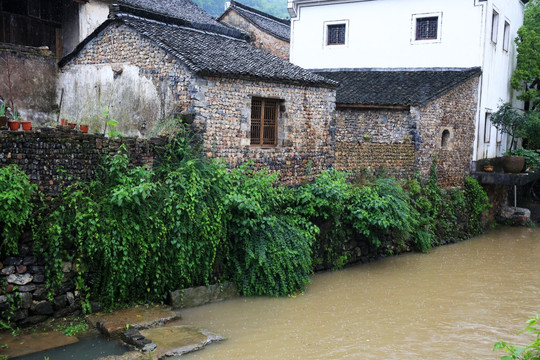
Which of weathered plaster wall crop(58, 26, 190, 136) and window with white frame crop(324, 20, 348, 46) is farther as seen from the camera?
window with white frame crop(324, 20, 348, 46)

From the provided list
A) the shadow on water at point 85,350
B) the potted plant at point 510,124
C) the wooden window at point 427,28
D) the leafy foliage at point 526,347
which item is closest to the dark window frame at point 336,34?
the wooden window at point 427,28

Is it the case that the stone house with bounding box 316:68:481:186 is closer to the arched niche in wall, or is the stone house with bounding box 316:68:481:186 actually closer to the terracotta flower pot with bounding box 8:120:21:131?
the arched niche in wall

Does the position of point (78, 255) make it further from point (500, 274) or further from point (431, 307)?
point (500, 274)

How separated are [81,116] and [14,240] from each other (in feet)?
19.1

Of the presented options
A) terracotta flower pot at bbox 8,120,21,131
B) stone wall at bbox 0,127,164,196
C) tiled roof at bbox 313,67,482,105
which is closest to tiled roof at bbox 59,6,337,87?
stone wall at bbox 0,127,164,196

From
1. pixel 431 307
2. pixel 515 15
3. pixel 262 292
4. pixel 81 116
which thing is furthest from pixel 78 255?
pixel 515 15

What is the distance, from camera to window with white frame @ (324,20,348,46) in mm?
20578

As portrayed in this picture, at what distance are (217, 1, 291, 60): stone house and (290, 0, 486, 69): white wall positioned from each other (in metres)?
1.93

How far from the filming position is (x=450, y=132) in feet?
56.4

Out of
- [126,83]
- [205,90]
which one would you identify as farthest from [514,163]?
[126,83]

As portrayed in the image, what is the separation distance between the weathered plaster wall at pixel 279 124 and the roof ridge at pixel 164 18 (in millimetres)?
2591

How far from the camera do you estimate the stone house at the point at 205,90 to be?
10758 mm

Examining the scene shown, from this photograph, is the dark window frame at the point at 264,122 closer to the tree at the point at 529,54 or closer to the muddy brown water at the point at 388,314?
the muddy brown water at the point at 388,314

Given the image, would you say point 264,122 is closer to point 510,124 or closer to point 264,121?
point 264,121
